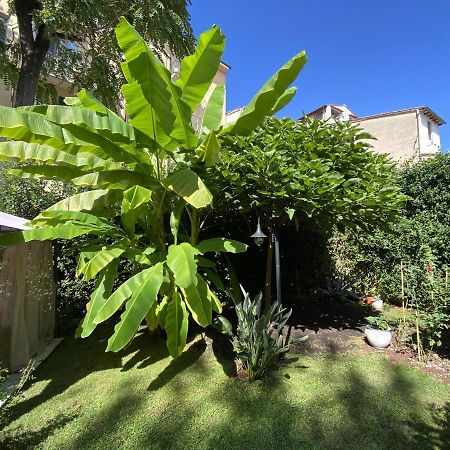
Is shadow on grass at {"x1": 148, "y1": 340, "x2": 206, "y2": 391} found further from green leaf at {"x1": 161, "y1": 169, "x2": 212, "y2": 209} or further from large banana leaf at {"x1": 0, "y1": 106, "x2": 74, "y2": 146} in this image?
large banana leaf at {"x1": 0, "y1": 106, "x2": 74, "y2": 146}

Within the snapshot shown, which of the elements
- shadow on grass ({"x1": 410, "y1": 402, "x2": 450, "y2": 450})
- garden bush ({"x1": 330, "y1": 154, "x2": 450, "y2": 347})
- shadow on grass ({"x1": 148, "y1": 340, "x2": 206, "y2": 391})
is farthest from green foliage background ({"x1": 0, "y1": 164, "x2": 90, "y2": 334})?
garden bush ({"x1": 330, "y1": 154, "x2": 450, "y2": 347})

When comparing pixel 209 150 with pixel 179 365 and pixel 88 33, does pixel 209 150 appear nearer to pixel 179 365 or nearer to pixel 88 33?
pixel 179 365

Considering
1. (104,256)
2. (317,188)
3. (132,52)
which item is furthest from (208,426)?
(132,52)

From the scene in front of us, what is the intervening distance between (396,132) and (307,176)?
713 inches

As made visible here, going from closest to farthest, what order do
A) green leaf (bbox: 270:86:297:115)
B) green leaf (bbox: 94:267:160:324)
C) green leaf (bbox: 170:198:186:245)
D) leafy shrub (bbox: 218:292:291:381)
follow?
1. green leaf (bbox: 94:267:160:324)
2. green leaf (bbox: 270:86:297:115)
3. leafy shrub (bbox: 218:292:291:381)
4. green leaf (bbox: 170:198:186:245)

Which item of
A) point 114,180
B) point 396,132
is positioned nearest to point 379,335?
point 114,180

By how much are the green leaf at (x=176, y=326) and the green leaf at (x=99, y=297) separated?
32.2 inches

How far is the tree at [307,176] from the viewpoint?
396cm

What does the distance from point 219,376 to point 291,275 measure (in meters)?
4.24

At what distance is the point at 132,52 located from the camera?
289 centimetres

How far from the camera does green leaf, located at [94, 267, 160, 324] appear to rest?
332cm

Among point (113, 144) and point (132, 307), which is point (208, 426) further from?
point (113, 144)

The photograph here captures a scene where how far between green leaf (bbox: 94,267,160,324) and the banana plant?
11mm

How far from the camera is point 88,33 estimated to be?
7867 millimetres
